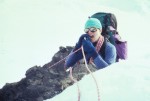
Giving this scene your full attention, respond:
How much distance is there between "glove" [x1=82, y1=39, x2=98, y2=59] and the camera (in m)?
4.80

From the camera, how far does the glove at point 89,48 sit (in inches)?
189

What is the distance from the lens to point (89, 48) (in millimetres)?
4812

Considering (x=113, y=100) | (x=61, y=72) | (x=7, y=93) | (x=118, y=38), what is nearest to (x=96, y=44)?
(x=118, y=38)

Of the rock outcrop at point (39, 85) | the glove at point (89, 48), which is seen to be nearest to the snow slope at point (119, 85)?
the glove at point (89, 48)

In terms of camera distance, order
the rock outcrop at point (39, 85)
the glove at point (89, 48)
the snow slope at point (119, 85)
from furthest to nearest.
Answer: the rock outcrop at point (39, 85) < the glove at point (89, 48) < the snow slope at point (119, 85)

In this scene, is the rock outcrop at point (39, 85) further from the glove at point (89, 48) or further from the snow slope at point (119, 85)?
the snow slope at point (119, 85)

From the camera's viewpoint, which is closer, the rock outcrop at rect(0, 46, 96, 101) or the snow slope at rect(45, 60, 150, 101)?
the snow slope at rect(45, 60, 150, 101)

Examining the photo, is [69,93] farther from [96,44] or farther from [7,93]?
[7,93]

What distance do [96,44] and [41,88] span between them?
18.7ft

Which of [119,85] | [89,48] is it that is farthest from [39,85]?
[119,85]

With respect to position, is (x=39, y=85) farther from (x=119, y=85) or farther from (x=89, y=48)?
(x=119, y=85)

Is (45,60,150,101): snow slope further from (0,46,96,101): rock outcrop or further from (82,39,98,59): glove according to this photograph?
(0,46,96,101): rock outcrop

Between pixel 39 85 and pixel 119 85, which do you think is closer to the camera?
Answer: pixel 119 85

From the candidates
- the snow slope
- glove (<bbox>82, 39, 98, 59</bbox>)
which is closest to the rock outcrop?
glove (<bbox>82, 39, 98, 59</bbox>)
